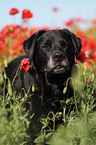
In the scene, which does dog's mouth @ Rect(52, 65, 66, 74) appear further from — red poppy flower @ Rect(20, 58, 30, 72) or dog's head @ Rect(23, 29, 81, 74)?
red poppy flower @ Rect(20, 58, 30, 72)

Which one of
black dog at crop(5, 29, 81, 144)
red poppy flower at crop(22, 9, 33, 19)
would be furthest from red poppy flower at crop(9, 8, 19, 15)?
black dog at crop(5, 29, 81, 144)

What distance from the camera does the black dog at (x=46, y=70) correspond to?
290cm

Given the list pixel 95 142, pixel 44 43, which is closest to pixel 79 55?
pixel 44 43

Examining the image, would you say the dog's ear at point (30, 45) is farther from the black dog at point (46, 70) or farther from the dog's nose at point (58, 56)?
the dog's nose at point (58, 56)

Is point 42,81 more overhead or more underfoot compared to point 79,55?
more underfoot

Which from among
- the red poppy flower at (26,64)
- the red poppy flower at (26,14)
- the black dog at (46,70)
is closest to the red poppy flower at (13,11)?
the red poppy flower at (26,14)

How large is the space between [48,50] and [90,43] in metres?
1.76

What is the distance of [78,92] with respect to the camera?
3.24m

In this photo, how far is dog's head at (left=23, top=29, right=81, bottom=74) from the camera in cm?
274

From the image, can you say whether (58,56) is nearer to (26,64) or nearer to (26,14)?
(26,64)

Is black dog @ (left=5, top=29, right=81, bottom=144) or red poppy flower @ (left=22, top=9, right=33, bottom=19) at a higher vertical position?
red poppy flower @ (left=22, top=9, right=33, bottom=19)

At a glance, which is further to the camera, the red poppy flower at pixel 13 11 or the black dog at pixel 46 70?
the red poppy flower at pixel 13 11

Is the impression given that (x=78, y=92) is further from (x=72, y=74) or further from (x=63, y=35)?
(x=63, y=35)

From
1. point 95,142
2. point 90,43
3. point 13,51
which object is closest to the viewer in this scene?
point 95,142
